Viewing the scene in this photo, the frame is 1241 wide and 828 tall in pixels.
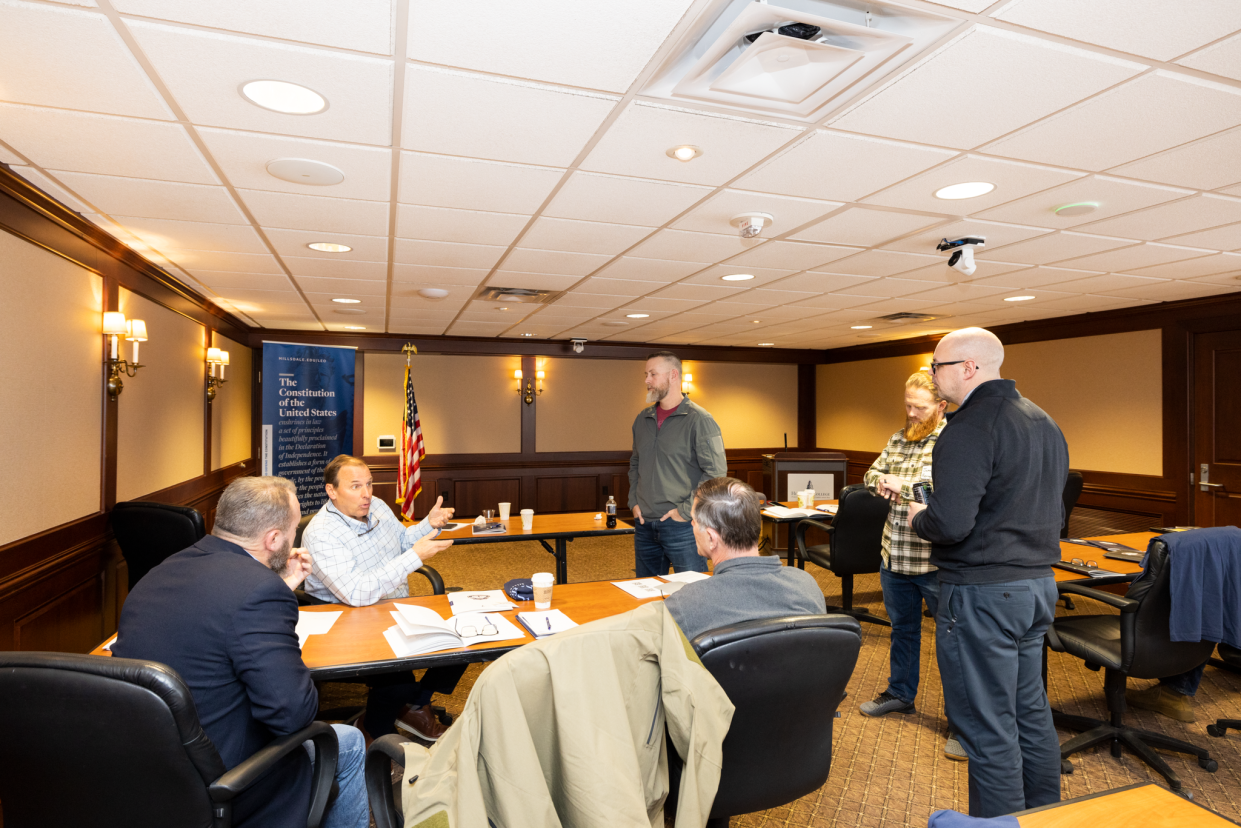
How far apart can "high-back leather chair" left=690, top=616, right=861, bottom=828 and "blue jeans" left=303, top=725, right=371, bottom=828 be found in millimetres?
1078

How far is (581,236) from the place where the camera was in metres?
3.74

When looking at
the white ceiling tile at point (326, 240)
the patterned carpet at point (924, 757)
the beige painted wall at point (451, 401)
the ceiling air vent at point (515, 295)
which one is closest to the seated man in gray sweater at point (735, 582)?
the patterned carpet at point (924, 757)

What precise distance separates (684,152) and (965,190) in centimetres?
138

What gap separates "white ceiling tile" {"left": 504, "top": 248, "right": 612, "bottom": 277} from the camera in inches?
165

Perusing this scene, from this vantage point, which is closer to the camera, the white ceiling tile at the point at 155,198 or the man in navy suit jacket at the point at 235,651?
the man in navy suit jacket at the point at 235,651

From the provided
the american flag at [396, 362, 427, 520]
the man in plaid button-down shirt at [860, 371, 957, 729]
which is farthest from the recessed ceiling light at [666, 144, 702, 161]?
the american flag at [396, 362, 427, 520]

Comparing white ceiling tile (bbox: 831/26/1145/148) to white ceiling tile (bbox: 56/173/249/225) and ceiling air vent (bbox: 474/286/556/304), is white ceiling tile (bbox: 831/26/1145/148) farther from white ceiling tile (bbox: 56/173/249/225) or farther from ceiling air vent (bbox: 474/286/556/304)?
ceiling air vent (bbox: 474/286/556/304)

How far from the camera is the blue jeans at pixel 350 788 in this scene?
74.0 inches

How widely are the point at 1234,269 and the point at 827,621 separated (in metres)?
5.13

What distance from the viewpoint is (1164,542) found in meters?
2.63

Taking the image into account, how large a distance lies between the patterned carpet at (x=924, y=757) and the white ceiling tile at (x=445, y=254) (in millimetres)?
2530

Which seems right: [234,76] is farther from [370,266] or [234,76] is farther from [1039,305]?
[1039,305]

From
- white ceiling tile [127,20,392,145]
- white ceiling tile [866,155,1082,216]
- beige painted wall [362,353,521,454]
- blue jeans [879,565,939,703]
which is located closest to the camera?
white ceiling tile [127,20,392,145]

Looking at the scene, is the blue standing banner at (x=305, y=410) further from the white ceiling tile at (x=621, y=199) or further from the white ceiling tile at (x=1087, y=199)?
the white ceiling tile at (x=1087, y=199)
